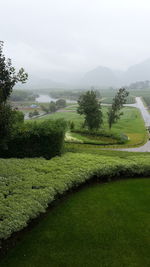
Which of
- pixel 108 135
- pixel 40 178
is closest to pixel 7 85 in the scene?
pixel 40 178

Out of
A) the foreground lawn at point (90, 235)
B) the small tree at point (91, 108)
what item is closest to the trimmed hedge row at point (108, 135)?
the small tree at point (91, 108)

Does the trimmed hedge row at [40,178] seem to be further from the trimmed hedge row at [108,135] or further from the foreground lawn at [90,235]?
the trimmed hedge row at [108,135]

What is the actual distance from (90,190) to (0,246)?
21.5ft

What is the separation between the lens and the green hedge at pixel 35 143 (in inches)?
695

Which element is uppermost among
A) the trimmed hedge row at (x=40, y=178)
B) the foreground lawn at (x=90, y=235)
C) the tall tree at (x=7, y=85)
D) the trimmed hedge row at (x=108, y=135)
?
the tall tree at (x=7, y=85)

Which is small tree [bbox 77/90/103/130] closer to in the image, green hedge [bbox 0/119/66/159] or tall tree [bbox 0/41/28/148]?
green hedge [bbox 0/119/66/159]

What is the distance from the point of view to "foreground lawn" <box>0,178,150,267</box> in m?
7.18

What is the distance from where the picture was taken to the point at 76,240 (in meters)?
8.09

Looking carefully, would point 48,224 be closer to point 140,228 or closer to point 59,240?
point 59,240

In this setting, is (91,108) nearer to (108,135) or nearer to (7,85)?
(108,135)

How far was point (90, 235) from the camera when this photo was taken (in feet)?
27.5

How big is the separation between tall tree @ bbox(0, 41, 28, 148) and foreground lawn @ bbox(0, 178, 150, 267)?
5479mm

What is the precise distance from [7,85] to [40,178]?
19.6 feet

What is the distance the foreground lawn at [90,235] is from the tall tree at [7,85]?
5479 mm
